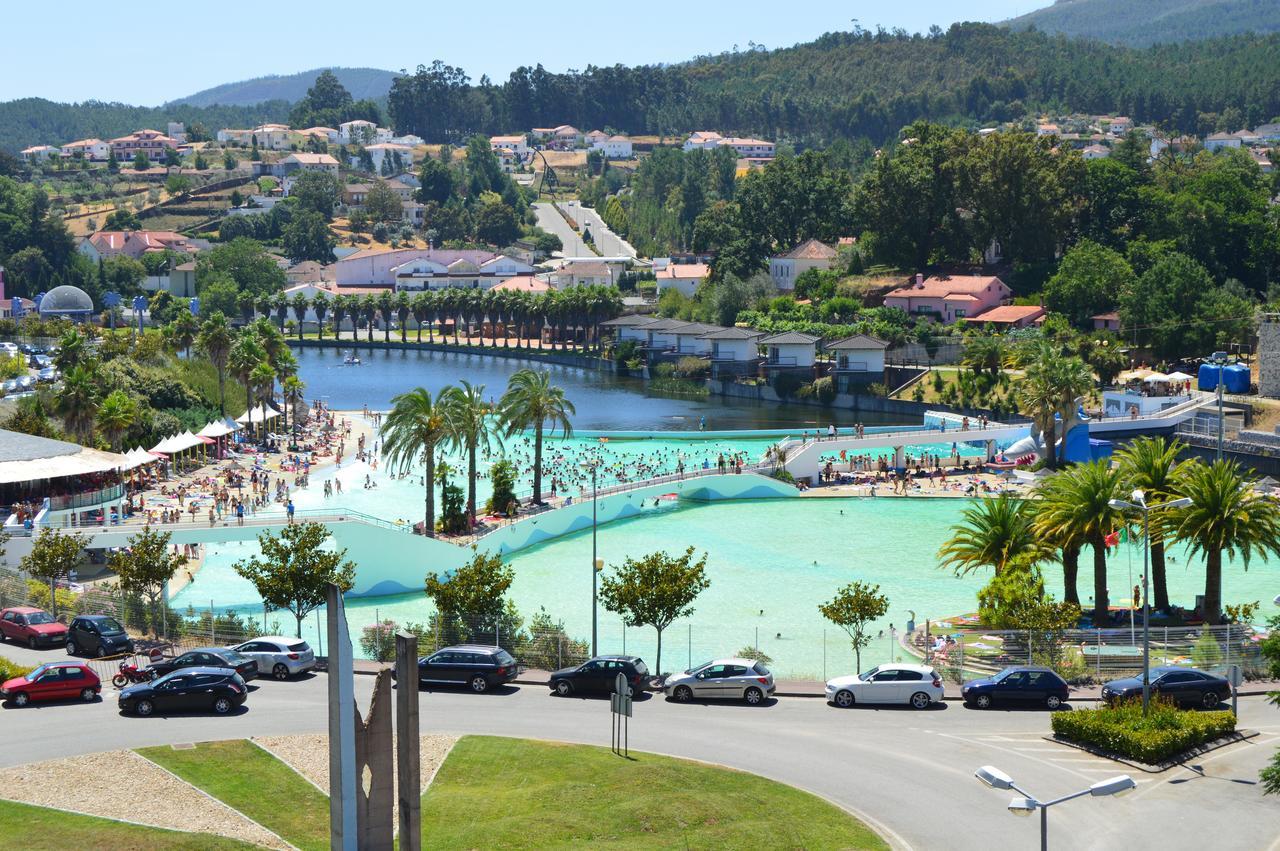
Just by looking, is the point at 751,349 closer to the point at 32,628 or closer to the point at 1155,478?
the point at 1155,478

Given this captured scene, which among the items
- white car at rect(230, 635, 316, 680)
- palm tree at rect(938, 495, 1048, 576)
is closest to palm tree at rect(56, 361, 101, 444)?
white car at rect(230, 635, 316, 680)

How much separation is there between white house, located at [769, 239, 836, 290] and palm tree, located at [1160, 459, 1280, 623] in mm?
92852

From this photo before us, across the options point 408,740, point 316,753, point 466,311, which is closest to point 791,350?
point 466,311

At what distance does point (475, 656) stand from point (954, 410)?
213 ft

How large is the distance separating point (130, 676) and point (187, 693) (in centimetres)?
300

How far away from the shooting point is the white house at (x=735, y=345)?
112938 millimetres

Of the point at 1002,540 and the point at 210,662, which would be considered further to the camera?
the point at 1002,540

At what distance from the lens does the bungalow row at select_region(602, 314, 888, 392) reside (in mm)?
105250

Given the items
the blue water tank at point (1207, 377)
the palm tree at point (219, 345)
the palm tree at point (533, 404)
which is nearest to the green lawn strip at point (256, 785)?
the palm tree at point (533, 404)

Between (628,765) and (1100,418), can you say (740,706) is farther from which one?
(1100,418)

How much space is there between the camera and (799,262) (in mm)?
133375

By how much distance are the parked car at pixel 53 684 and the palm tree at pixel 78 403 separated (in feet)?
95.2

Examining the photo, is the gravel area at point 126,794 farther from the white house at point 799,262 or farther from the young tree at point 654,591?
the white house at point 799,262

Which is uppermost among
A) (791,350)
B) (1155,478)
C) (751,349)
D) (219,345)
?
(219,345)
